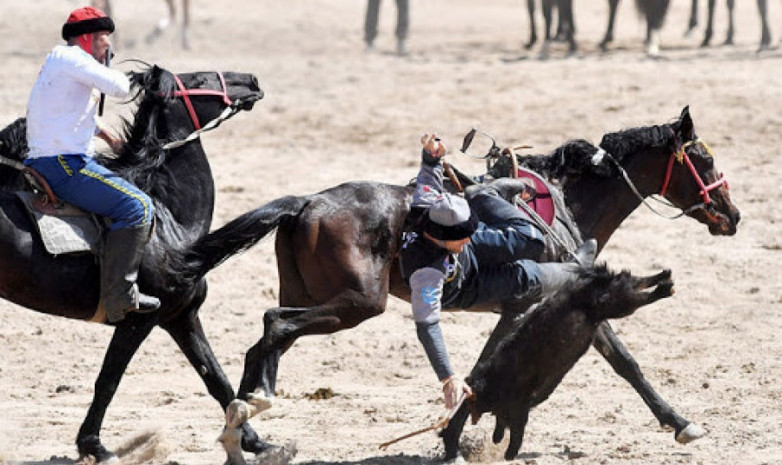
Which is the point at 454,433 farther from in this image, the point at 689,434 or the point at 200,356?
the point at 200,356

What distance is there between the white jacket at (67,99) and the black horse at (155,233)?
0.97ft

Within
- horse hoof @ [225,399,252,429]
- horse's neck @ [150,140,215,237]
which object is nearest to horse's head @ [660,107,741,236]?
horse's neck @ [150,140,215,237]

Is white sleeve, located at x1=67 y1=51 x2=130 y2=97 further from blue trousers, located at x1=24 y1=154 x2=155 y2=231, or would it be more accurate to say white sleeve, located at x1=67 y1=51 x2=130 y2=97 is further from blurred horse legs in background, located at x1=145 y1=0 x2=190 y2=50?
blurred horse legs in background, located at x1=145 y1=0 x2=190 y2=50

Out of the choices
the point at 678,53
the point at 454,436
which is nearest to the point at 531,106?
the point at 678,53

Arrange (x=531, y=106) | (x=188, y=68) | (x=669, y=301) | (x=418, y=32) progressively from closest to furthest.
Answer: (x=669, y=301) → (x=531, y=106) → (x=188, y=68) → (x=418, y=32)

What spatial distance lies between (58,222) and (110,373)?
0.78 meters

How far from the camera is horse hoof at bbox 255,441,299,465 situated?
6.85m

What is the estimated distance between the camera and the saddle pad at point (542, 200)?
763 cm

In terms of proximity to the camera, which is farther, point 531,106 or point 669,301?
point 531,106

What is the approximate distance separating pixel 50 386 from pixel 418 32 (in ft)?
48.3

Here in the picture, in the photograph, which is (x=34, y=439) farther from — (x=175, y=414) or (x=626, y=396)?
(x=626, y=396)

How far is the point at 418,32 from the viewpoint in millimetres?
22828

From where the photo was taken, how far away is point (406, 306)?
10.5 metres

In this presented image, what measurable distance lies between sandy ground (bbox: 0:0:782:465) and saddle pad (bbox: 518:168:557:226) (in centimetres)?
113
